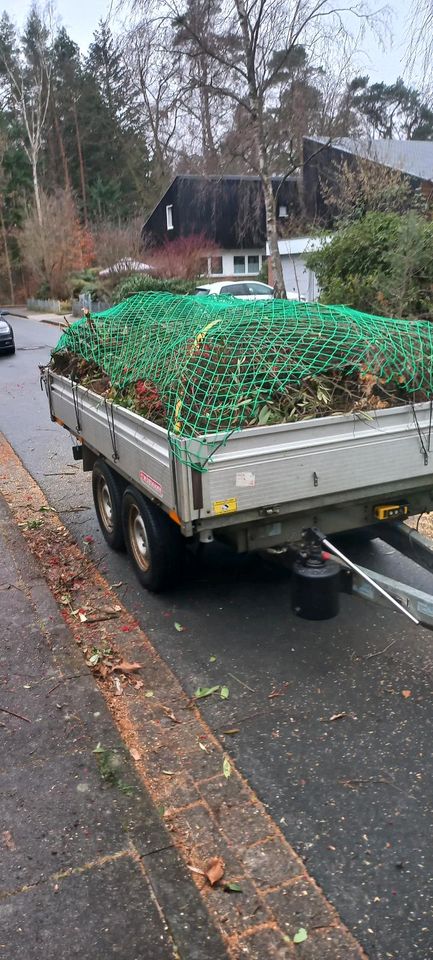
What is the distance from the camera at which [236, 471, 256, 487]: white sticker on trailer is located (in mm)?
3736

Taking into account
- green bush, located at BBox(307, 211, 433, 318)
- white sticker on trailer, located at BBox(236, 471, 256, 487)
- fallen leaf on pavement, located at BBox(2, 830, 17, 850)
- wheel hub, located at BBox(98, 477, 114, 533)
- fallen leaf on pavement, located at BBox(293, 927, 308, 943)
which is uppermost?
green bush, located at BBox(307, 211, 433, 318)

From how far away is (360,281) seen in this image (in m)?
10.6

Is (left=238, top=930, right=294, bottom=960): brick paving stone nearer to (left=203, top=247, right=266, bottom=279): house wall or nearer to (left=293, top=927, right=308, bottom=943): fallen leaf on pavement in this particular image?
(left=293, top=927, right=308, bottom=943): fallen leaf on pavement

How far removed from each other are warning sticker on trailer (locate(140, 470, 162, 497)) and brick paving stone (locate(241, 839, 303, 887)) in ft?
6.28

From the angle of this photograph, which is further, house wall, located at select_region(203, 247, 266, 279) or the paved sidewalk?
house wall, located at select_region(203, 247, 266, 279)

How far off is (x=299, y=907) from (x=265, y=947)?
0.20 meters

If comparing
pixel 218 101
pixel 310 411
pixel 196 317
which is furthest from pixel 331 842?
pixel 218 101

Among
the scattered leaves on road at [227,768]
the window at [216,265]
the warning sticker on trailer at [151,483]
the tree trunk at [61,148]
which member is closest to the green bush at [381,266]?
→ the warning sticker on trailer at [151,483]

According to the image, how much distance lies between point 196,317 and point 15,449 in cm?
478

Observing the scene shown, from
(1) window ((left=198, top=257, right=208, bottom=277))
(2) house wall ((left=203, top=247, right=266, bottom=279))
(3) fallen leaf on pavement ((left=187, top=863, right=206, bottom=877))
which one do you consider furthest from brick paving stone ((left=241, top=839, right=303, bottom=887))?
(2) house wall ((left=203, top=247, right=266, bottom=279))

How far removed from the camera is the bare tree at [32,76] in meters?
47.6

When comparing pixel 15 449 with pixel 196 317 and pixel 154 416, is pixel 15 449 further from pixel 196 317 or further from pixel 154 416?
pixel 154 416

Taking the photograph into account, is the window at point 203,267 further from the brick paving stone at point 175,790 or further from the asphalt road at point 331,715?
the brick paving stone at point 175,790

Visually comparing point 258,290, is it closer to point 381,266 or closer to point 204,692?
point 381,266
